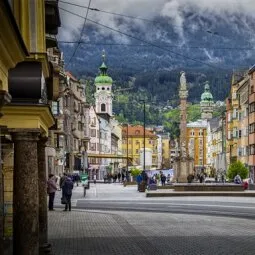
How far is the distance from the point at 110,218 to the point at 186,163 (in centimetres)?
5722

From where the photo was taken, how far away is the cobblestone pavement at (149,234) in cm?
2086

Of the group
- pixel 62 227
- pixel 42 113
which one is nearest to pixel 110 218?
pixel 62 227

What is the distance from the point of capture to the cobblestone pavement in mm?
20859

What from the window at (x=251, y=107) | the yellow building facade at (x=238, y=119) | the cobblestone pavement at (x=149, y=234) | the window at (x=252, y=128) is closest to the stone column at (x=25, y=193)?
the cobblestone pavement at (x=149, y=234)

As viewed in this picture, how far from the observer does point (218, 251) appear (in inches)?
797

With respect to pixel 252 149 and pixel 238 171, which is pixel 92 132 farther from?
pixel 238 171

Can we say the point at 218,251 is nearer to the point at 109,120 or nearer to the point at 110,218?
the point at 110,218

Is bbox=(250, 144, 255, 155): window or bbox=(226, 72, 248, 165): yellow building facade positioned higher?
bbox=(226, 72, 248, 165): yellow building facade

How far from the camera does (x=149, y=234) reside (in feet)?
84.4

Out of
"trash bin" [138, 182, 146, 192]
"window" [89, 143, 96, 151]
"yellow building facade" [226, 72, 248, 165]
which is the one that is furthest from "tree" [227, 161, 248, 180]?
"window" [89, 143, 96, 151]

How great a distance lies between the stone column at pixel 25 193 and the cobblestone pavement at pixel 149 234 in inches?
165

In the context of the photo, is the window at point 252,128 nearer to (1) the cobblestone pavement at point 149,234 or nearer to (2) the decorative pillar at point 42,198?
(1) the cobblestone pavement at point 149,234

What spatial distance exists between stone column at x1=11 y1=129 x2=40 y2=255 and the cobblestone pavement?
4.19m

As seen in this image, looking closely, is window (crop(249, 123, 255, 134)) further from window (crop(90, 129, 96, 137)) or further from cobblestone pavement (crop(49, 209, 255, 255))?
cobblestone pavement (crop(49, 209, 255, 255))
